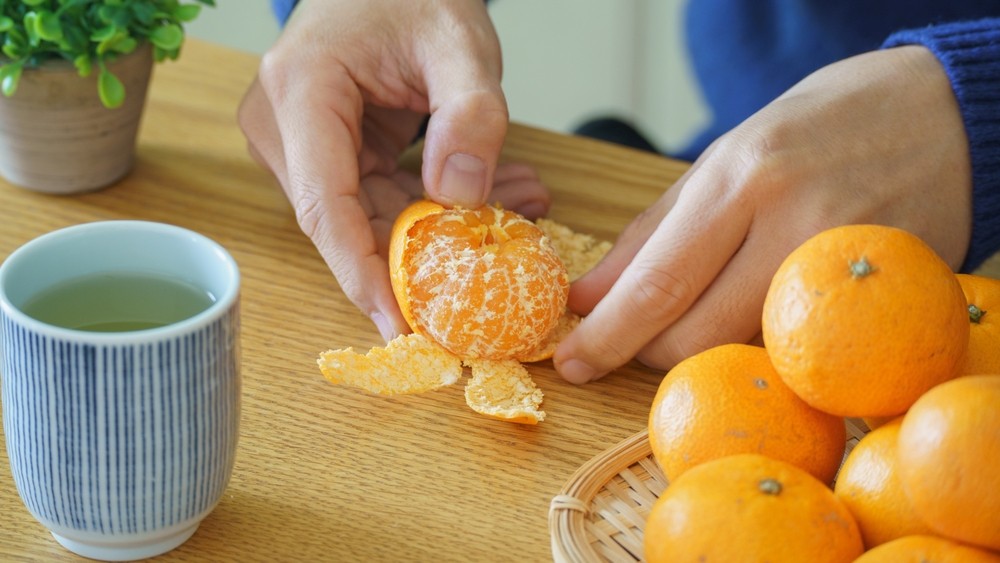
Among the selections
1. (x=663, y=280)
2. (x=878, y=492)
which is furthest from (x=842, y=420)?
(x=663, y=280)

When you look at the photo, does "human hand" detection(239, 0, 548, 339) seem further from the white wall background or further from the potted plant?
the white wall background

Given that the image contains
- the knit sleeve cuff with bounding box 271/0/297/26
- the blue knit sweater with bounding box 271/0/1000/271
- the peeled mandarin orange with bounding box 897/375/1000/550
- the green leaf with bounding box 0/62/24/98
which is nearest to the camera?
the peeled mandarin orange with bounding box 897/375/1000/550

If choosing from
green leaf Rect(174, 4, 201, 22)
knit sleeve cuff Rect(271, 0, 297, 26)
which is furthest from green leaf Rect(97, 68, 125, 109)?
knit sleeve cuff Rect(271, 0, 297, 26)

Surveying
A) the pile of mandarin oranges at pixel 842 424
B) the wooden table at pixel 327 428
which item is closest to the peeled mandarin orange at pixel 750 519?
the pile of mandarin oranges at pixel 842 424

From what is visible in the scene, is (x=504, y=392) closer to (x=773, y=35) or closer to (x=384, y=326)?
(x=384, y=326)

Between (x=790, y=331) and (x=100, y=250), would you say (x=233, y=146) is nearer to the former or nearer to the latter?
(x=100, y=250)
